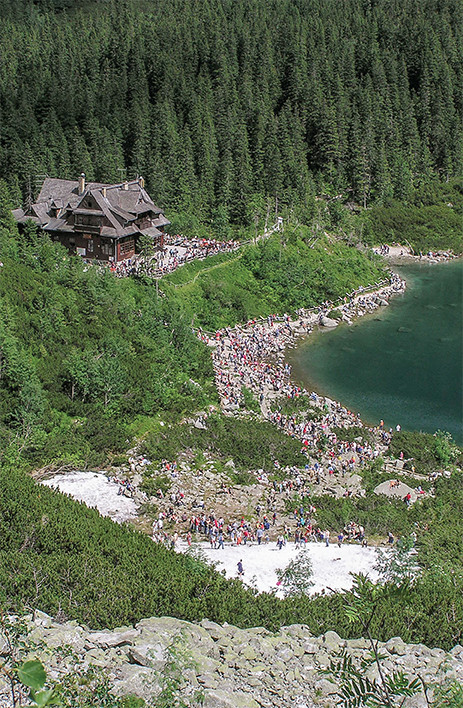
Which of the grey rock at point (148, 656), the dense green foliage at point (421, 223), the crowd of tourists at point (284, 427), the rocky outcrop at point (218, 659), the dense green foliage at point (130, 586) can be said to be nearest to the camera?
the rocky outcrop at point (218, 659)

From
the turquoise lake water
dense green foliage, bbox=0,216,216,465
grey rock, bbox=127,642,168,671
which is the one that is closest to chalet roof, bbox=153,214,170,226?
dense green foliage, bbox=0,216,216,465

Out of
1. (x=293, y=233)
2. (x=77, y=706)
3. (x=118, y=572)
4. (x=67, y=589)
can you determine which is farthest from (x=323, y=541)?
(x=293, y=233)

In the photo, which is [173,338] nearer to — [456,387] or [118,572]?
[456,387]

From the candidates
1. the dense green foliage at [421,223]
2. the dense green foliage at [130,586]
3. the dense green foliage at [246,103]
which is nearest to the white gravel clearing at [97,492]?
the dense green foliage at [130,586]

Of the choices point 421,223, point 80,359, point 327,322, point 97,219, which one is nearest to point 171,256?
point 97,219

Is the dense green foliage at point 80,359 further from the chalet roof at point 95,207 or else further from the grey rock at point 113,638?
the grey rock at point 113,638

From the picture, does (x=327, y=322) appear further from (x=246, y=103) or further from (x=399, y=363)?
(x=246, y=103)
